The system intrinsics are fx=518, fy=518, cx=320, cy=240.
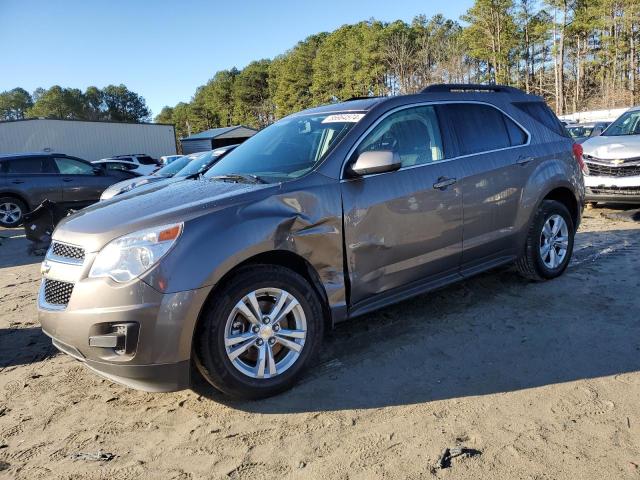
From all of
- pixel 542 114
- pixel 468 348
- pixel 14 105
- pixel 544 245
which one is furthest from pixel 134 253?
pixel 14 105

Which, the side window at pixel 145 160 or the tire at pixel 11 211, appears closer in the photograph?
the tire at pixel 11 211

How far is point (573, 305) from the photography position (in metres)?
4.44

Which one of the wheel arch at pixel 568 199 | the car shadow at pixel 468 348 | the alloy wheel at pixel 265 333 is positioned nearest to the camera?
the alloy wheel at pixel 265 333

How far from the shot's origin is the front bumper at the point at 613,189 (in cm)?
796

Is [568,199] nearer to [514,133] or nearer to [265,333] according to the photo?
[514,133]

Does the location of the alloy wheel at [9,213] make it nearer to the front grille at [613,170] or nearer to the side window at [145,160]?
the front grille at [613,170]

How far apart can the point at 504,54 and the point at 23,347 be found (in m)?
57.3

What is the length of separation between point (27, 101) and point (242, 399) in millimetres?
142260

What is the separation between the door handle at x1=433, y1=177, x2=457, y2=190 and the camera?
154 inches

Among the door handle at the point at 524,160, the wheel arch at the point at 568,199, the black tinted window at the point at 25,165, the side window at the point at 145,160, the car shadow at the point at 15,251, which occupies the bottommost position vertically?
the car shadow at the point at 15,251

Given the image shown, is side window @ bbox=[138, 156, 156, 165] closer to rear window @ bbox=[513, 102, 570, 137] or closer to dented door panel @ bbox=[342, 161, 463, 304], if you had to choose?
rear window @ bbox=[513, 102, 570, 137]

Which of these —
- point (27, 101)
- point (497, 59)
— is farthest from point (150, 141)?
point (27, 101)

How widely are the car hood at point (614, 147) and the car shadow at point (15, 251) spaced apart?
9126 millimetres

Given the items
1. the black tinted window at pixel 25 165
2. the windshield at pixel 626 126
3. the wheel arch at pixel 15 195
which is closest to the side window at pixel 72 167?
the black tinted window at pixel 25 165
